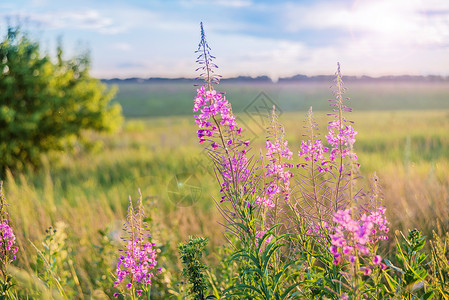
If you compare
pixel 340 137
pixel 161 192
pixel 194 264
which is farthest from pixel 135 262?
pixel 161 192

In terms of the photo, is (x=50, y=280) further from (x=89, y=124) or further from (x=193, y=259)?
(x=89, y=124)

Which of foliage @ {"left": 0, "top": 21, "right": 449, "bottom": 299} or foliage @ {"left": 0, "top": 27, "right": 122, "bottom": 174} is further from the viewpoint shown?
foliage @ {"left": 0, "top": 27, "right": 122, "bottom": 174}

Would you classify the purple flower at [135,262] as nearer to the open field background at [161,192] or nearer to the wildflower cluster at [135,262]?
the wildflower cluster at [135,262]

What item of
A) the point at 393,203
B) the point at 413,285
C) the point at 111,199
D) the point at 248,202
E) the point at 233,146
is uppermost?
the point at 233,146

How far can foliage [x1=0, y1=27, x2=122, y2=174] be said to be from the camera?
11961 millimetres

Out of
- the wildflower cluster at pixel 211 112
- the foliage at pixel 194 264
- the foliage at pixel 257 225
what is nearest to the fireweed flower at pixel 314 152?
the foliage at pixel 257 225

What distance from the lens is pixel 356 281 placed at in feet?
5.86

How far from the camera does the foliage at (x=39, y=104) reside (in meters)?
12.0

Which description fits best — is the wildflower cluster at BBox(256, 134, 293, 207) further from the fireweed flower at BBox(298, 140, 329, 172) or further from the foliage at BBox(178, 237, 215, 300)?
Answer: the foliage at BBox(178, 237, 215, 300)

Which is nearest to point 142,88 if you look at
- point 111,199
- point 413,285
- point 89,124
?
point 89,124

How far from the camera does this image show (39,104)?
41.5ft

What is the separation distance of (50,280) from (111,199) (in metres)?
4.90

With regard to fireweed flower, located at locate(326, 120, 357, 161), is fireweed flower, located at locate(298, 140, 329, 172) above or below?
below

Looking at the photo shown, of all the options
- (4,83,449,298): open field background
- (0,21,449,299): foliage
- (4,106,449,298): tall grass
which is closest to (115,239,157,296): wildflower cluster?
(0,21,449,299): foliage
